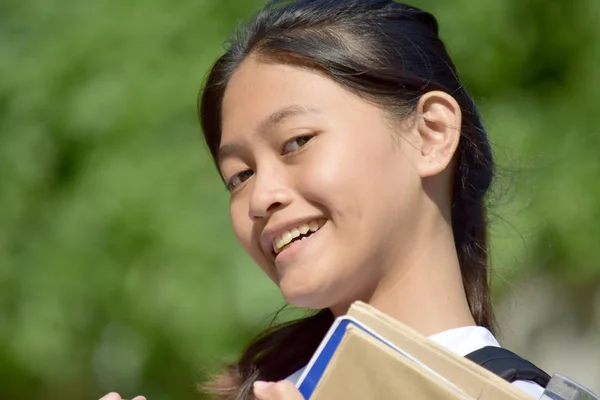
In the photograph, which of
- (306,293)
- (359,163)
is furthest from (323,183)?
(306,293)

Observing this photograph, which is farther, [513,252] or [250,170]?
[513,252]

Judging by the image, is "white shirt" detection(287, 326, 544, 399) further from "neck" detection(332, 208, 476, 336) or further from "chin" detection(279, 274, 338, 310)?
"chin" detection(279, 274, 338, 310)

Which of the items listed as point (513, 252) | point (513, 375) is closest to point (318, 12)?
point (513, 375)

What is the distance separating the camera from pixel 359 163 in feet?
4.96

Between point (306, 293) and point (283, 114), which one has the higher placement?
point (283, 114)

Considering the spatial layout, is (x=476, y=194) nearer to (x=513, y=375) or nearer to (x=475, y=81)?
(x=513, y=375)

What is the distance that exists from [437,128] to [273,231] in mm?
330

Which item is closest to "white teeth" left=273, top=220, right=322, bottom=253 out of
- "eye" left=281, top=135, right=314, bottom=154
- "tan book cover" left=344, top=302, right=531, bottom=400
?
"eye" left=281, top=135, right=314, bottom=154

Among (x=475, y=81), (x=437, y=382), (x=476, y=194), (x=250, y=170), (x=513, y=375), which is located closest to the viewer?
(x=437, y=382)

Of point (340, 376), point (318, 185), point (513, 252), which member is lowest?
point (513, 252)

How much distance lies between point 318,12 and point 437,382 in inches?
31.3

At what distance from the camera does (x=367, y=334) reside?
3.71 ft

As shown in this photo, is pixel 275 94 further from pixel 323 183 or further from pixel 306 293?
pixel 306 293

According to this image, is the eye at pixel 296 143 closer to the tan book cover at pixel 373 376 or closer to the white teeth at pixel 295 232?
the white teeth at pixel 295 232
